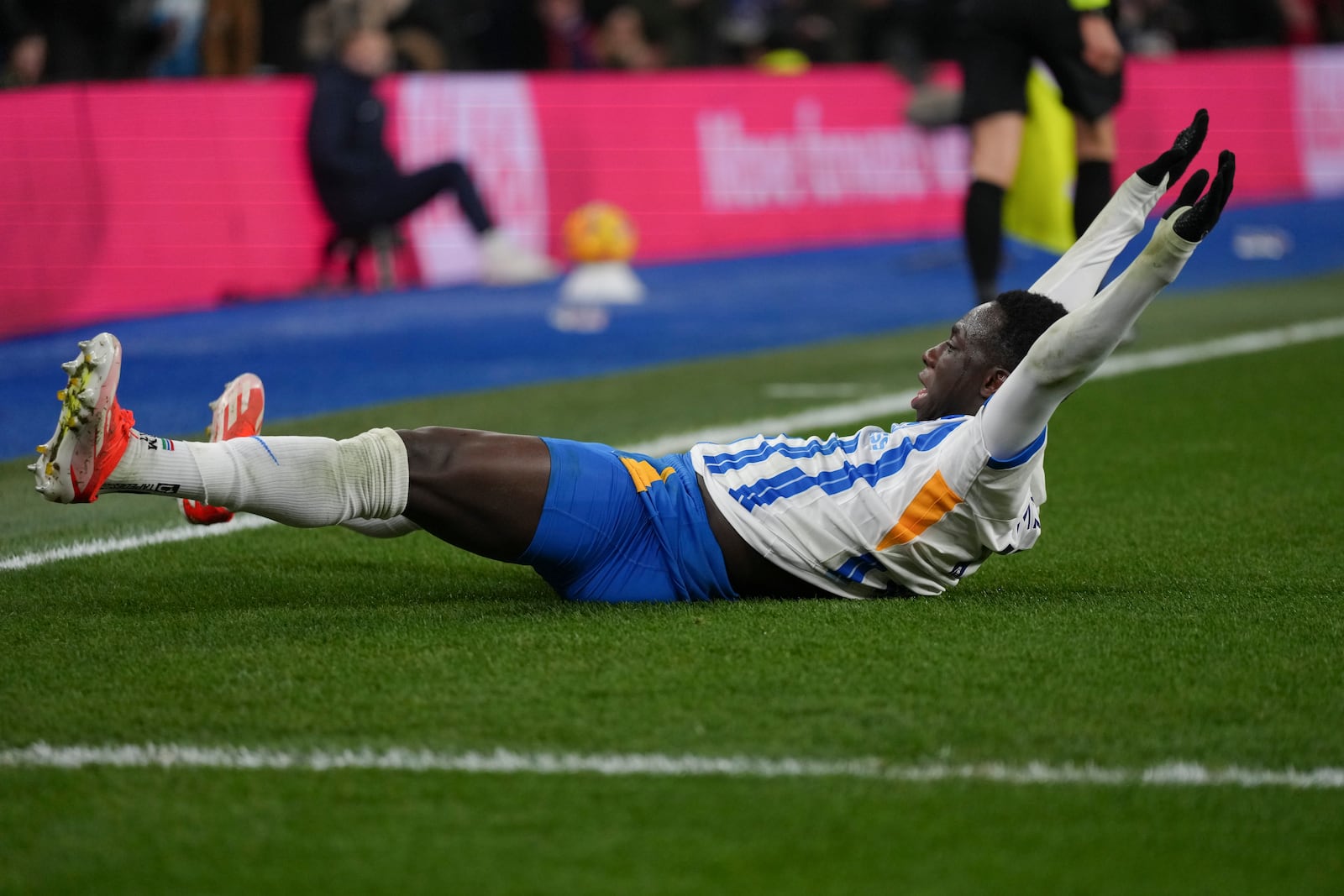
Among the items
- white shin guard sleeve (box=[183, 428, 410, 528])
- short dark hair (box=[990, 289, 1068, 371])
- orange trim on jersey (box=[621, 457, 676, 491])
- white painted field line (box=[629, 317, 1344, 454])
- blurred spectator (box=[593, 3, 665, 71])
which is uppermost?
blurred spectator (box=[593, 3, 665, 71])

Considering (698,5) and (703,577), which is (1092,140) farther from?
(698,5)

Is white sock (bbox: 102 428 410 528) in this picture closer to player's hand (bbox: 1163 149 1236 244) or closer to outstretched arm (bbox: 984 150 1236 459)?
outstretched arm (bbox: 984 150 1236 459)

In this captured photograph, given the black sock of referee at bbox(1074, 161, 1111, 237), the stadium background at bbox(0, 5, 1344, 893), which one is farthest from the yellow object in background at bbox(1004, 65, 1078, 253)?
the stadium background at bbox(0, 5, 1344, 893)

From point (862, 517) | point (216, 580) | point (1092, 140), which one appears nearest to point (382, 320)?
point (1092, 140)

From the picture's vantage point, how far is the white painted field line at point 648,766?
2.96 m

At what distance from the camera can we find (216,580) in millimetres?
4566

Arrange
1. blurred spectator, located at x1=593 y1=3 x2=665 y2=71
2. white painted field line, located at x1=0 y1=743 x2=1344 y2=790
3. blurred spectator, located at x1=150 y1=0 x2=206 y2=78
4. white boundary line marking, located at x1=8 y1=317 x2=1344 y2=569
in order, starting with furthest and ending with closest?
1. blurred spectator, located at x1=593 y1=3 x2=665 y2=71
2. blurred spectator, located at x1=150 y1=0 x2=206 y2=78
3. white boundary line marking, located at x1=8 y1=317 x2=1344 y2=569
4. white painted field line, located at x1=0 y1=743 x2=1344 y2=790

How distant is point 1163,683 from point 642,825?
4.08ft

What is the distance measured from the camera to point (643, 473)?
13.6 feet

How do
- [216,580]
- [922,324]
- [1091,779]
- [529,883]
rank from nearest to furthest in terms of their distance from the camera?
1. [529,883]
2. [1091,779]
3. [216,580]
4. [922,324]

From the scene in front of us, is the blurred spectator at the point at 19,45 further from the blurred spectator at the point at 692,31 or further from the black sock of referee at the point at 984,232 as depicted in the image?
the blurred spectator at the point at 692,31

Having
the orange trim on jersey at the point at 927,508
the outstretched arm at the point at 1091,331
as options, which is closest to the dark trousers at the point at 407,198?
the orange trim on jersey at the point at 927,508

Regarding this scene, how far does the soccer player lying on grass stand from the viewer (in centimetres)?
376

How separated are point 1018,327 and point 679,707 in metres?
1.35
